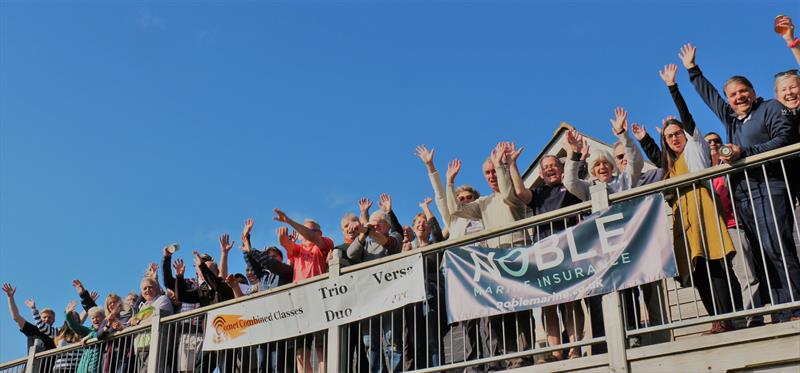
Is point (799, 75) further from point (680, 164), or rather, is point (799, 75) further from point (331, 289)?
point (331, 289)

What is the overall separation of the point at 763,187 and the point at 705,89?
1.31 m

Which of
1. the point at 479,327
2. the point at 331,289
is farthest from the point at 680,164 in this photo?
the point at 331,289

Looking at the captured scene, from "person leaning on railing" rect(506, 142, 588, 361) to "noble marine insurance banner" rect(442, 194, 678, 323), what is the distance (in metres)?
0.22

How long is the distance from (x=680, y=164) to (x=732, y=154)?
913 millimetres

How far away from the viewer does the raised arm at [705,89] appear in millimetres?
7109

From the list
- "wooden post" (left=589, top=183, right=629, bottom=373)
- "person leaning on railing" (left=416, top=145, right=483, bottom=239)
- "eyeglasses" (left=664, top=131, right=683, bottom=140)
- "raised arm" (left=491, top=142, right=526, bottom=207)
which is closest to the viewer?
"wooden post" (left=589, top=183, right=629, bottom=373)

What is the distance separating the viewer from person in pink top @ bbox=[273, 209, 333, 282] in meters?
9.45

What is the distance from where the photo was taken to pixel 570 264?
706cm

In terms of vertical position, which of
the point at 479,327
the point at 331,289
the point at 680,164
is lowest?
the point at 479,327

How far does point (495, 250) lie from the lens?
7.57m

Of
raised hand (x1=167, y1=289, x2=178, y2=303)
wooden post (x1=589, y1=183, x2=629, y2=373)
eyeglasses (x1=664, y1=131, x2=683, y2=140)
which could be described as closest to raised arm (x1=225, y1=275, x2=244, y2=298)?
raised hand (x1=167, y1=289, x2=178, y2=303)

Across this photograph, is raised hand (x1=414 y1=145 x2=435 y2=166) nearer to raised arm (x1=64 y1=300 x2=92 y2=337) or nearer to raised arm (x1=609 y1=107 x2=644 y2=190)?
raised arm (x1=609 y1=107 x2=644 y2=190)

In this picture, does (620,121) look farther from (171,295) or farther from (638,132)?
(171,295)

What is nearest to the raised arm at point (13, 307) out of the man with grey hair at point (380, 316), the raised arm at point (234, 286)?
the raised arm at point (234, 286)
